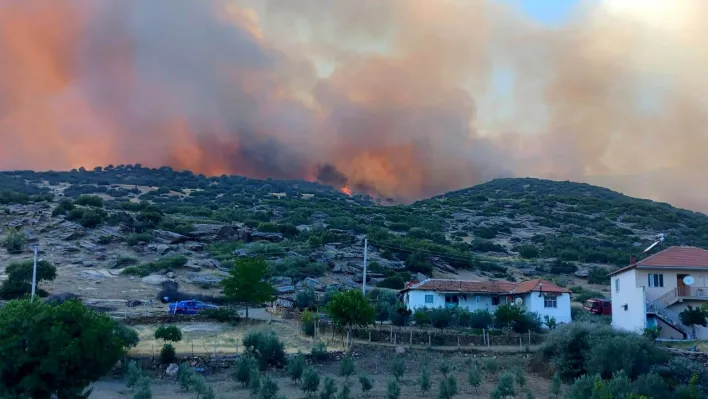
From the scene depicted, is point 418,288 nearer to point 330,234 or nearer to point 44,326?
point 330,234

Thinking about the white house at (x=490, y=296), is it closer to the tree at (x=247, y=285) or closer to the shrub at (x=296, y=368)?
the tree at (x=247, y=285)

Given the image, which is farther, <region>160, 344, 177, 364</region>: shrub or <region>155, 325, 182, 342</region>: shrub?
<region>155, 325, 182, 342</region>: shrub

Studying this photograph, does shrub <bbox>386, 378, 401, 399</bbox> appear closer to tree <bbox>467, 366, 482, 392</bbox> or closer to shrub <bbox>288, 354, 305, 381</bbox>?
tree <bbox>467, 366, 482, 392</bbox>

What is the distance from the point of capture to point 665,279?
43281mm

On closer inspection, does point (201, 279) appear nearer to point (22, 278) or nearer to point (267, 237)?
point (22, 278)

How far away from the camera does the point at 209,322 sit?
4534 cm

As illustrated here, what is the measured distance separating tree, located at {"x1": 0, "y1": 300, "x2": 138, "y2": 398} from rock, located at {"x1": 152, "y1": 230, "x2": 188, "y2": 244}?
47166 millimetres

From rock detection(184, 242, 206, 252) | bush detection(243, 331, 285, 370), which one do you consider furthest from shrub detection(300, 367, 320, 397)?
rock detection(184, 242, 206, 252)

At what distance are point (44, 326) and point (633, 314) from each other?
3483 cm

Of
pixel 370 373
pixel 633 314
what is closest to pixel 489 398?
pixel 370 373

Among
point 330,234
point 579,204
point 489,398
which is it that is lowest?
point 489,398

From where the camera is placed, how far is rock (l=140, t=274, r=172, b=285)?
189 feet

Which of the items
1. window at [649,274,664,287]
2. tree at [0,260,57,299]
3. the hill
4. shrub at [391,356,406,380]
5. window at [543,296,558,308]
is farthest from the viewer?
the hill

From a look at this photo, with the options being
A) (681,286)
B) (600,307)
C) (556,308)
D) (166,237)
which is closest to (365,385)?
(681,286)
